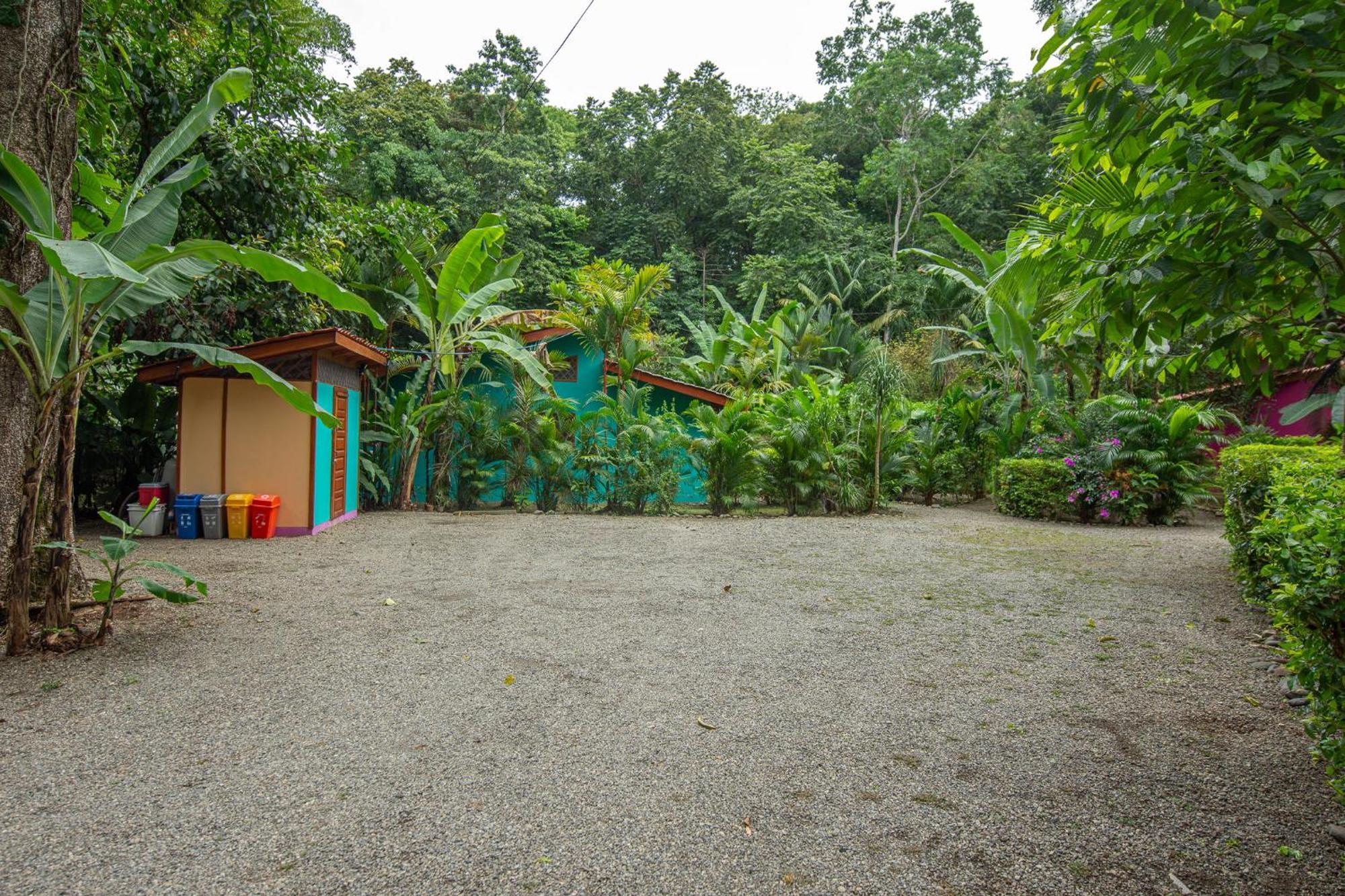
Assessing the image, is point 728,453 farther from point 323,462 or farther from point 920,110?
point 920,110

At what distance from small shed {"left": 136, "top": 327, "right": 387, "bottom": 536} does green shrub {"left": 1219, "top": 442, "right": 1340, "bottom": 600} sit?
9204 millimetres

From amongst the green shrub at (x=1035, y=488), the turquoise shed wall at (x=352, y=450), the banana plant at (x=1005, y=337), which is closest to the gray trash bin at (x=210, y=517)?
the turquoise shed wall at (x=352, y=450)

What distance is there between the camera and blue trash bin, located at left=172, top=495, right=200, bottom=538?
9102 millimetres

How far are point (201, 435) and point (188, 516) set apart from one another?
3.24 ft

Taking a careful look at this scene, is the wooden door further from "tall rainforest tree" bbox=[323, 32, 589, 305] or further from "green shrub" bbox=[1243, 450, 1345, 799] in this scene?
"tall rainforest tree" bbox=[323, 32, 589, 305]

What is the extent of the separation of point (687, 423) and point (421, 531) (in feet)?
22.3

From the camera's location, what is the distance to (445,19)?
13.2 metres

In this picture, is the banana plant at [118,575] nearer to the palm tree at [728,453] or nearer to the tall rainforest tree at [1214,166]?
the tall rainforest tree at [1214,166]

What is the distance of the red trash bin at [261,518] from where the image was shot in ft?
30.3

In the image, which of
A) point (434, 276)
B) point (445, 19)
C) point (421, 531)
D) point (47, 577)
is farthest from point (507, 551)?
point (445, 19)

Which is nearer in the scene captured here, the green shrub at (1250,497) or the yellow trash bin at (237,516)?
the green shrub at (1250,497)

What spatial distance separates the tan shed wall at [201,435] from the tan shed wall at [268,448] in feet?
0.36

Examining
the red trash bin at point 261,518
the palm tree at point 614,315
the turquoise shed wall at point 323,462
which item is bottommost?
the red trash bin at point 261,518

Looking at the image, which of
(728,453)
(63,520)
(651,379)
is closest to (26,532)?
(63,520)
